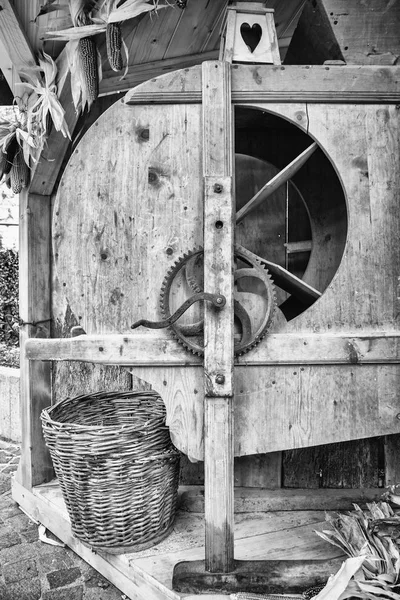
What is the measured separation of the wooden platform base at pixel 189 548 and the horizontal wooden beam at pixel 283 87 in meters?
1.62

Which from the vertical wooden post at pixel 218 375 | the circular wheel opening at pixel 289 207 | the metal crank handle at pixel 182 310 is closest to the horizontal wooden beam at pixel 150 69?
the circular wheel opening at pixel 289 207

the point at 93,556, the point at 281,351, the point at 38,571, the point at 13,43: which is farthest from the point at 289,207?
the point at 38,571

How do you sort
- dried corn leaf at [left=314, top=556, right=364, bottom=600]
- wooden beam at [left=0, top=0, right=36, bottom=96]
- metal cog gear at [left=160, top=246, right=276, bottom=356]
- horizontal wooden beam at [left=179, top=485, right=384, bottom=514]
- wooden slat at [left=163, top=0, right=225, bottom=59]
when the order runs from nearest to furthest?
dried corn leaf at [left=314, top=556, right=364, bottom=600]
metal cog gear at [left=160, top=246, right=276, bottom=356]
wooden beam at [left=0, top=0, right=36, bottom=96]
wooden slat at [left=163, top=0, right=225, bottom=59]
horizontal wooden beam at [left=179, top=485, right=384, bottom=514]

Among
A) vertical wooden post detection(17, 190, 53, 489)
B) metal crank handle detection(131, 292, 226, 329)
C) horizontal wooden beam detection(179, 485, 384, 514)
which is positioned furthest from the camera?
vertical wooden post detection(17, 190, 53, 489)

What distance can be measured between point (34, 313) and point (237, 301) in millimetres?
1317

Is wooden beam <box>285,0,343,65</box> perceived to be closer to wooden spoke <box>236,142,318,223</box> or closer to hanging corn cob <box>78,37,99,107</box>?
wooden spoke <box>236,142,318,223</box>

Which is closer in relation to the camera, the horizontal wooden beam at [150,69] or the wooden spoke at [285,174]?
the wooden spoke at [285,174]

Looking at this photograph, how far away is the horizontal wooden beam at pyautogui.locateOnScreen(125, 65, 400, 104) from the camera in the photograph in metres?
1.91

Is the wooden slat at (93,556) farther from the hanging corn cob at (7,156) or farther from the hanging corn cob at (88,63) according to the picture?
the hanging corn cob at (88,63)

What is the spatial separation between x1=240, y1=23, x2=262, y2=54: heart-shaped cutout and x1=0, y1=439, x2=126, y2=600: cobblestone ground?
6.98 ft

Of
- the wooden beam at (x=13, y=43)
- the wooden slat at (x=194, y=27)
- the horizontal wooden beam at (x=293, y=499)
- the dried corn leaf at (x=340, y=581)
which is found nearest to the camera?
the dried corn leaf at (x=340, y=581)

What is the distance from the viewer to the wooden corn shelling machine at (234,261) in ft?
6.22

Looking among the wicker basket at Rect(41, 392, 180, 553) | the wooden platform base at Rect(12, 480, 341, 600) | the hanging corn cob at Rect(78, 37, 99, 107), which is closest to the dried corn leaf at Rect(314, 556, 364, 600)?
the wooden platform base at Rect(12, 480, 341, 600)

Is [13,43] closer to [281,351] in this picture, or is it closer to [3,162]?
[3,162]
